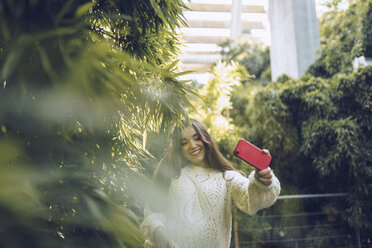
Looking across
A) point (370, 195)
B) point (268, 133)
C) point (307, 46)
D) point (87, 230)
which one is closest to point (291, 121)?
point (268, 133)

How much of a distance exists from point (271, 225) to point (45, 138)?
4213mm

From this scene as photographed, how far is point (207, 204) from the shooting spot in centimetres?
138

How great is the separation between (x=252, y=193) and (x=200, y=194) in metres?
0.26

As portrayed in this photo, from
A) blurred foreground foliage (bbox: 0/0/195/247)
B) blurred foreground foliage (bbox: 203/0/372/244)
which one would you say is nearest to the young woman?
blurred foreground foliage (bbox: 0/0/195/247)

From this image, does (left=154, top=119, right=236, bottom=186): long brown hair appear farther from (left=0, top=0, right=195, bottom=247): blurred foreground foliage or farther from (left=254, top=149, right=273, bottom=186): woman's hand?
(left=0, top=0, right=195, bottom=247): blurred foreground foliage

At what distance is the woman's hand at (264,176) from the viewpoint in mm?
1185

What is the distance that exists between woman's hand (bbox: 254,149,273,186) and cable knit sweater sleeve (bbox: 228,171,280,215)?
17mm

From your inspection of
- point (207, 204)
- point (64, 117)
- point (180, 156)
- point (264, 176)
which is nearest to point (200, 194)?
point (207, 204)

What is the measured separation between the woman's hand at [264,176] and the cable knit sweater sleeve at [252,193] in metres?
0.02

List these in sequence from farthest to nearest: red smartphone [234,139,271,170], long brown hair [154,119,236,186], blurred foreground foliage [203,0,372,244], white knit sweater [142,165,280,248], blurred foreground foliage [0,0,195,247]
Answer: blurred foreground foliage [203,0,372,244]
long brown hair [154,119,236,186]
white knit sweater [142,165,280,248]
red smartphone [234,139,271,170]
blurred foreground foliage [0,0,195,247]

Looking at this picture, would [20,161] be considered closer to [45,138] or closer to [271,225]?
[45,138]

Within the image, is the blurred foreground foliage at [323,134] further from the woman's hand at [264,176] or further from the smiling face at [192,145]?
the woman's hand at [264,176]

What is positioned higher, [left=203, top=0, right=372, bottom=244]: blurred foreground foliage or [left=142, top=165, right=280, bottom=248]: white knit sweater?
[left=203, top=0, right=372, bottom=244]: blurred foreground foliage

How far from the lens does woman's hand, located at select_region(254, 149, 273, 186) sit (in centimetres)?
118
